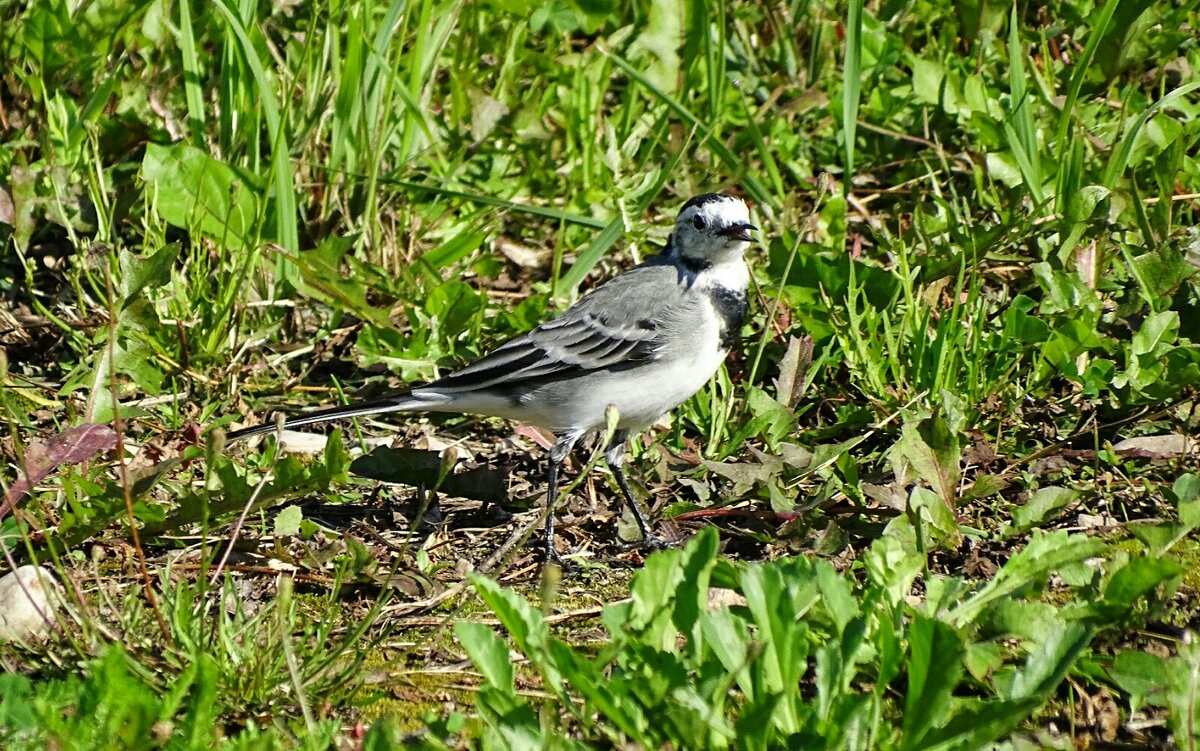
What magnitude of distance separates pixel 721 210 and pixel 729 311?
431 millimetres

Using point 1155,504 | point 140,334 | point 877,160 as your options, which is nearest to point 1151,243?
point 1155,504

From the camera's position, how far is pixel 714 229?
5652 millimetres

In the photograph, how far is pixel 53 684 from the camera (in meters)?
3.43

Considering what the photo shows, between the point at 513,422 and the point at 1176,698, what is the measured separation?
3.51 meters

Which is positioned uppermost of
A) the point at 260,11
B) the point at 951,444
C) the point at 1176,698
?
the point at 260,11

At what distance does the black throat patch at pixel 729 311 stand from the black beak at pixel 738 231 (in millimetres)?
220

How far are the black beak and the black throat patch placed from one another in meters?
0.22

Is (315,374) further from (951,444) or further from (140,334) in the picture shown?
(951,444)

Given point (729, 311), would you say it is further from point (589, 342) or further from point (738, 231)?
point (589, 342)

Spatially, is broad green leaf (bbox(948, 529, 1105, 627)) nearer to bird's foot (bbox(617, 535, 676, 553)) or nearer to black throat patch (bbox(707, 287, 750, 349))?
bird's foot (bbox(617, 535, 676, 553))

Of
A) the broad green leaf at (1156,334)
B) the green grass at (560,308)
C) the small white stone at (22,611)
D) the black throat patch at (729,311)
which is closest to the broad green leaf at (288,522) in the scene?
the green grass at (560,308)

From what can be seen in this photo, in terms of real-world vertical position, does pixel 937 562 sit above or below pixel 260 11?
below

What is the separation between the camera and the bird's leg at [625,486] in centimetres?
477

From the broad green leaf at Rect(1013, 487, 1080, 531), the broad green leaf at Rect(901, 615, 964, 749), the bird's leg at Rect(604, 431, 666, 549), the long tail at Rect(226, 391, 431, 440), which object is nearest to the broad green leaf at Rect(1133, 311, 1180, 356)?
the broad green leaf at Rect(1013, 487, 1080, 531)
